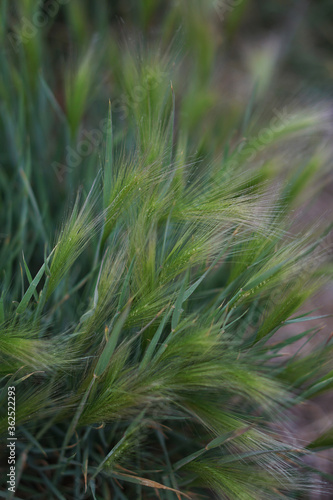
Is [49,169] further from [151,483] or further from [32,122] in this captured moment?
[151,483]

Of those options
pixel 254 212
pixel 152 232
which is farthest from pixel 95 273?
pixel 254 212

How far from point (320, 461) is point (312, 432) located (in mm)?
71

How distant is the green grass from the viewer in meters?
0.65

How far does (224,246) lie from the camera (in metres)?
0.70

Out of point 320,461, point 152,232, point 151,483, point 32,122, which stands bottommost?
point 320,461

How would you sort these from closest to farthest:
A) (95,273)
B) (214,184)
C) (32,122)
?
(214,184), (95,273), (32,122)

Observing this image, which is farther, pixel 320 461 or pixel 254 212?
pixel 320 461

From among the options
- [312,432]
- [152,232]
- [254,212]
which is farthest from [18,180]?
[312,432]

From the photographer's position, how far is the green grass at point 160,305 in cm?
65

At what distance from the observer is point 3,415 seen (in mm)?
716

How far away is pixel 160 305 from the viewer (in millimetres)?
690

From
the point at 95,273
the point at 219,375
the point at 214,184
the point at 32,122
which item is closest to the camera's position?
the point at 219,375

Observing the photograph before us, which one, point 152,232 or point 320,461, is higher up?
point 152,232

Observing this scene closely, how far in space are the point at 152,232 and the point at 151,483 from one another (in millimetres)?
357
